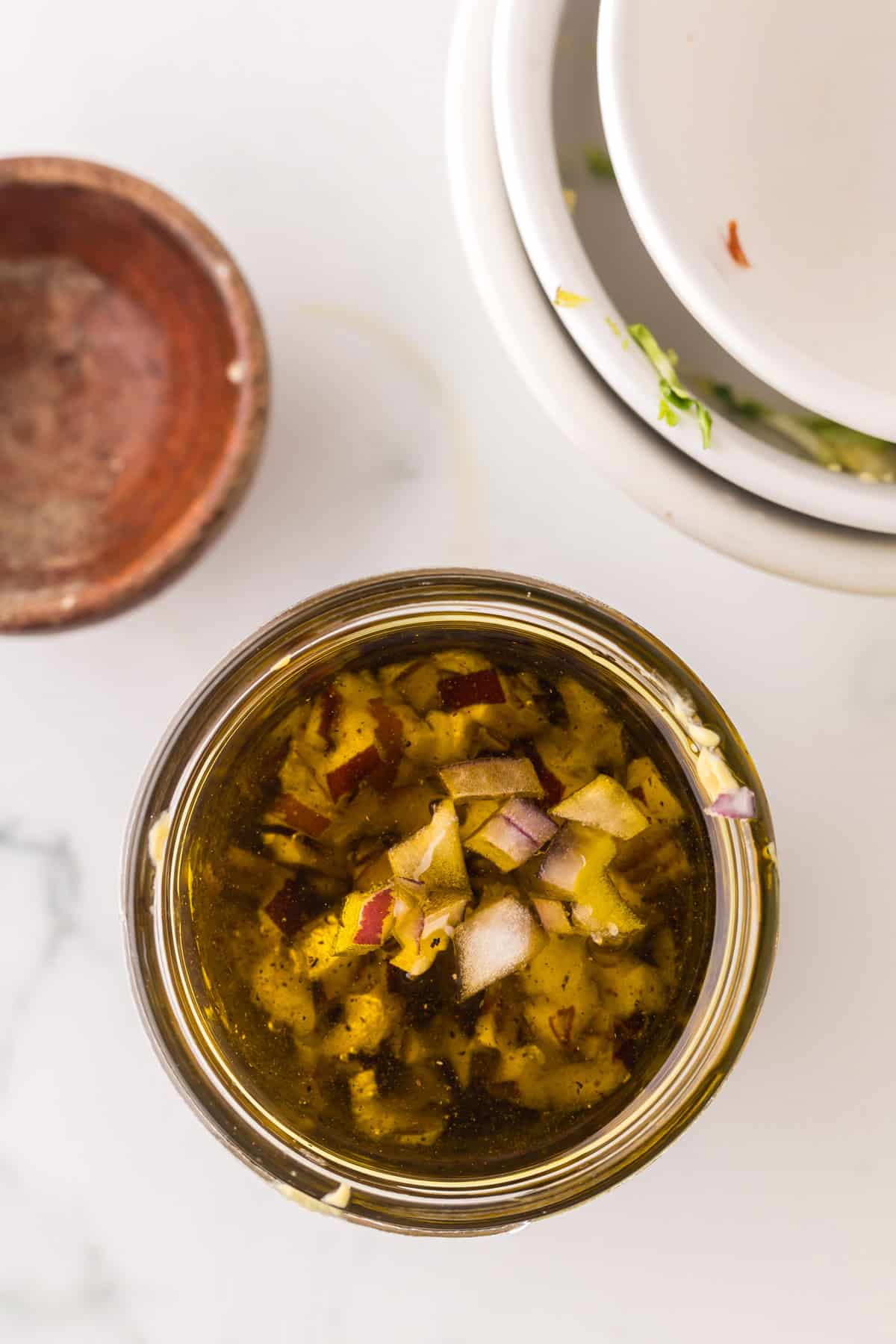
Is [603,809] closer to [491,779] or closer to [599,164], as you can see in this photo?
[491,779]

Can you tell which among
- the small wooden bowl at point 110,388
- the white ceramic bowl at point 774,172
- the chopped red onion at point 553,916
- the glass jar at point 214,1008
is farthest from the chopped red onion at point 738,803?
the small wooden bowl at point 110,388

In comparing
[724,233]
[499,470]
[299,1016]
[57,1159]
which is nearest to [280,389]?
[499,470]

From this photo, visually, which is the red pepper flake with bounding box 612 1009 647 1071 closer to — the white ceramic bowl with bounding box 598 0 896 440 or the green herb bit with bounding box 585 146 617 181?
the white ceramic bowl with bounding box 598 0 896 440

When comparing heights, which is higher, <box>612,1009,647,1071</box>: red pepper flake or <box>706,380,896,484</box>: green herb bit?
<box>706,380,896,484</box>: green herb bit

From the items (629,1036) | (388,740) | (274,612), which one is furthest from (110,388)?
(629,1036)

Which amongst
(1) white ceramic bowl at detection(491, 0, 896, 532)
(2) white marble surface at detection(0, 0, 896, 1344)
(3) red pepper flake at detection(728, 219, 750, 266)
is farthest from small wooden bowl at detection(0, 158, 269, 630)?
(3) red pepper flake at detection(728, 219, 750, 266)

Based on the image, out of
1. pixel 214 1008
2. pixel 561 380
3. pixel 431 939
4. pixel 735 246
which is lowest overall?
pixel 214 1008
